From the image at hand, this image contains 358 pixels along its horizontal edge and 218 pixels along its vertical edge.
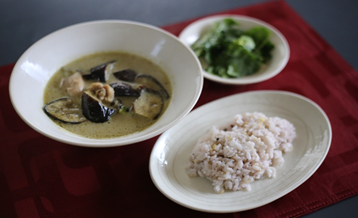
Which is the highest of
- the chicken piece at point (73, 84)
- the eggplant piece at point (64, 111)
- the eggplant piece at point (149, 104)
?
the chicken piece at point (73, 84)

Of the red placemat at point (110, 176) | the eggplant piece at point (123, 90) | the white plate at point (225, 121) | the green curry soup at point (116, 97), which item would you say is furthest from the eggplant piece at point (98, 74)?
the white plate at point (225, 121)

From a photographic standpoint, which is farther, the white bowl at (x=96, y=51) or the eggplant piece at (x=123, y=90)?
the eggplant piece at (x=123, y=90)

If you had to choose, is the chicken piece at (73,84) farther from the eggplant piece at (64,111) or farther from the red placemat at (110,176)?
the red placemat at (110,176)

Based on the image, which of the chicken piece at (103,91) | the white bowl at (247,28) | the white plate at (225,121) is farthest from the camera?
the white bowl at (247,28)

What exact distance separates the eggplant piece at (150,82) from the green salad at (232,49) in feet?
1.71

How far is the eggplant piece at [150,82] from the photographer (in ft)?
8.01

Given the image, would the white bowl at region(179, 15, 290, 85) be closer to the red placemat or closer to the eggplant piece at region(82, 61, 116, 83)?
the red placemat

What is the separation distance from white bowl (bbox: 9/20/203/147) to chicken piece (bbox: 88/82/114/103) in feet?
1.00

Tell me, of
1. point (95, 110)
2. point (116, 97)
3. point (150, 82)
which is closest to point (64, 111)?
point (95, 110)

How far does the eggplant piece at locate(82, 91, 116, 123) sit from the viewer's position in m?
2.21

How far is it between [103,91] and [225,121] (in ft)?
2.64

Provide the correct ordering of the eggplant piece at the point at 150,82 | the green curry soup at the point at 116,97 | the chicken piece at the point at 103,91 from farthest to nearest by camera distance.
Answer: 1. the eggplant piece at the point at 150,82
2. the chicken piece at the point at 103,91
3. the green curry soup at the point at 116,97

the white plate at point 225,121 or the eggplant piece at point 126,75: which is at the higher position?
the eggplant piece at point 126,75

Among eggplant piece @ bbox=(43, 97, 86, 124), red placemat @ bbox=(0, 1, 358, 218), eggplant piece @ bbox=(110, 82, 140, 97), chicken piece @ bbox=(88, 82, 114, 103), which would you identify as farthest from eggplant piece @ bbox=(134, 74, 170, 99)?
eggplant piece @ bbox=(43, 97, 86, 124)
